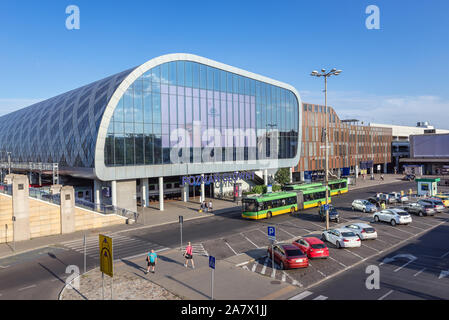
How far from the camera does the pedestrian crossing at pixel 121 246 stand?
912 inches

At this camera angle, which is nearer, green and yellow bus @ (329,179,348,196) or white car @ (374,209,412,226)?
white car @ (374,209,412,226)

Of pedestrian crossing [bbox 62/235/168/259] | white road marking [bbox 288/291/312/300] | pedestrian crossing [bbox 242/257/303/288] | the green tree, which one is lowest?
pedestrian crossing [bbox 62/235/168/259]

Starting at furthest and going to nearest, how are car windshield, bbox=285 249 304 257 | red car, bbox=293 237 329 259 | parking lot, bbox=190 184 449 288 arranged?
1. red car, bbox=293 237 329 259
2. car windshield, bbox=285 249 304 257
3. parking lot, bbox=190 184 449 288

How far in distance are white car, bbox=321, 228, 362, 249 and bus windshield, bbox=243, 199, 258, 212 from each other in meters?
10.5

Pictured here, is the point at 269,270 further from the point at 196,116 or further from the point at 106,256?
the point at 196,116

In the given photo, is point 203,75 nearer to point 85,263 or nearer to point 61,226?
point 61,226

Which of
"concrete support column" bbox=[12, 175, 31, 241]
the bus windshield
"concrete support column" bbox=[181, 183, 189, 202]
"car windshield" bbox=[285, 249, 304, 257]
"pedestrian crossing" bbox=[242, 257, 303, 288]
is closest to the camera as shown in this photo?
"pedestrian crossing" bbox=[242, 257, 303, 288]

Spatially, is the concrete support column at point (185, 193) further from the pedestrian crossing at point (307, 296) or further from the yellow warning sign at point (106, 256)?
the yellow warning sign at point (106, 256)

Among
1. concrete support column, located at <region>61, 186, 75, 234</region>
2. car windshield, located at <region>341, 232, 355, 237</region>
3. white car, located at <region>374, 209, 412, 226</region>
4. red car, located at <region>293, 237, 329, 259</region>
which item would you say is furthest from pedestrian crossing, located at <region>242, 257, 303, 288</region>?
concrete support column, located at <region>61, 186, 75, 234</region>

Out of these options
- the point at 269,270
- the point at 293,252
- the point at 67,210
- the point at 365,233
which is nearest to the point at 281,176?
the point at 365,233

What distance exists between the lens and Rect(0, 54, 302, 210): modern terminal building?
38.2m

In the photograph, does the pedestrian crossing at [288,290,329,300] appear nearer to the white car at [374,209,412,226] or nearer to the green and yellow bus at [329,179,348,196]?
the white car at [374,209,412,226]

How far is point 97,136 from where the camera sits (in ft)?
119

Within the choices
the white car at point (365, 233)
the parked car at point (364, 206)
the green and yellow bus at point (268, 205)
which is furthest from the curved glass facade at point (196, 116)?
the white car at point (365, 233)
